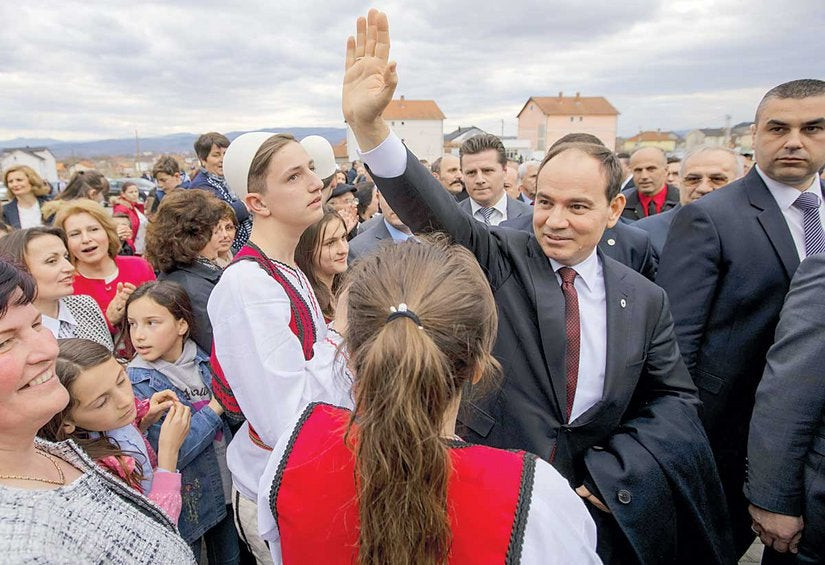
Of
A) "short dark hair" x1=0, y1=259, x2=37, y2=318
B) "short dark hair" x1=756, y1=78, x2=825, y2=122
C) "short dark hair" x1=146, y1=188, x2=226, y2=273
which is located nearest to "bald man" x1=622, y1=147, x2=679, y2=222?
"short dark hair" x1=756, y1=78, x2=825, y2=122

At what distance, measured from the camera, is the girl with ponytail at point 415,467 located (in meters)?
0.96

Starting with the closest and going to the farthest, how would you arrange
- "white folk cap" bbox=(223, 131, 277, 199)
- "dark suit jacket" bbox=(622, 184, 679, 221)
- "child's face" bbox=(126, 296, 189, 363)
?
"white folk cap" bbox=(223, 131, 277, 199) → "child's face" bbox=(126, 296, 189, 363) → "dark suit jacket" bbox=(622, 184, 679, 221)

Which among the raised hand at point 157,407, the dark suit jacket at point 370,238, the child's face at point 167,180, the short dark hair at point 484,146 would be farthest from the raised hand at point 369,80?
the child's face at point 167,180

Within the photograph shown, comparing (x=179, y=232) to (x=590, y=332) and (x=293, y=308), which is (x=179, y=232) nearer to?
(x=293, y=308)

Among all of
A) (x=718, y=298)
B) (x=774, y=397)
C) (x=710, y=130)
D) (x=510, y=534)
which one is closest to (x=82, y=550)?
(x=510, y=534)

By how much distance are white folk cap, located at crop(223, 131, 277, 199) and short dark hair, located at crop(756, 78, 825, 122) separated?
2388 mm

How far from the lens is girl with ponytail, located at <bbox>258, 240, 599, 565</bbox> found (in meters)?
0.96

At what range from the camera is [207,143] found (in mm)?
5445

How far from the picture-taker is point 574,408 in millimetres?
1743

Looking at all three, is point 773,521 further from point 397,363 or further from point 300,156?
point 300,156

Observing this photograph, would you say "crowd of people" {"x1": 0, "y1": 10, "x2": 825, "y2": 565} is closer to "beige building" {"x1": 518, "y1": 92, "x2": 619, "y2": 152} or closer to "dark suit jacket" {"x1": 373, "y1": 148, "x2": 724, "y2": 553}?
"dark suit jacket" {"x1": 373, "y1": 148, "x2": 724, "y2": 553}

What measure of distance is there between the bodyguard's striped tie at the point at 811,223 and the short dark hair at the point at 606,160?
1.18m

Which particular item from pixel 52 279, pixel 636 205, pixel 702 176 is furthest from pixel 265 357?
pixel 636 205

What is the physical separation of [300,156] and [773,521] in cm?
226
